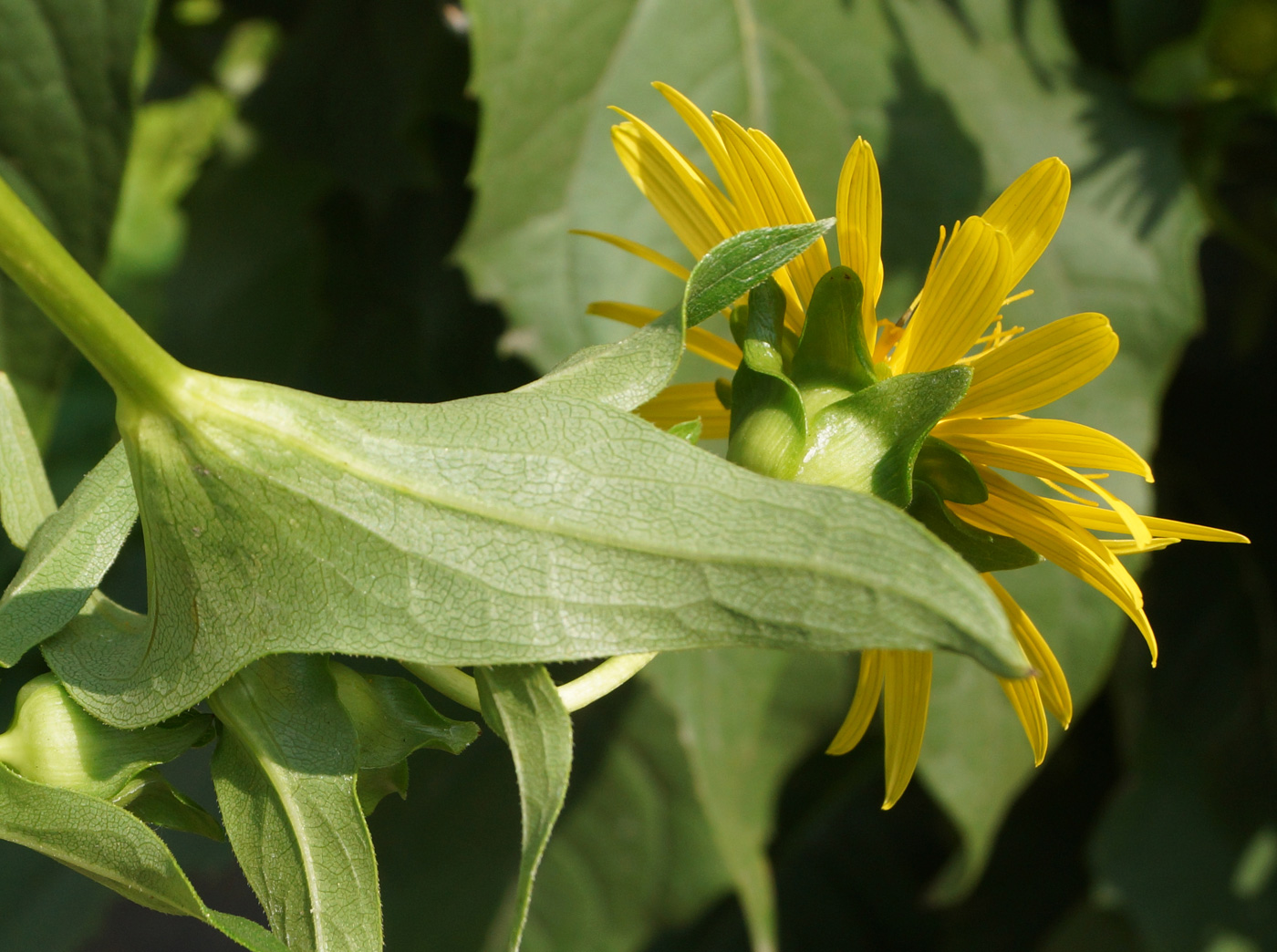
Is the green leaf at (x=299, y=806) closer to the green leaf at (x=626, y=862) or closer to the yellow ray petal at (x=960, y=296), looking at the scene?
the yellow ray petal at (x=960, y=296)

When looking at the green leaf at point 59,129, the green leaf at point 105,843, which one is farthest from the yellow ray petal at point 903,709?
the green leaf at point 59,129

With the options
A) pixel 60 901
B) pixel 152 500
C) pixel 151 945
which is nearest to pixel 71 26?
pixel 152 500

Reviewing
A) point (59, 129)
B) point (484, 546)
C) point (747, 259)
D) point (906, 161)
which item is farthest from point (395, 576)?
point (906, 161)

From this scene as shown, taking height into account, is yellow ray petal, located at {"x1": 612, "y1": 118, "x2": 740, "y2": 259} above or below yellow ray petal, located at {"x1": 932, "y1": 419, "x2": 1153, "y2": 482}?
above

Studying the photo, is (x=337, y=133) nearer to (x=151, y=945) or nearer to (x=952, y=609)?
(x=952, y=609)

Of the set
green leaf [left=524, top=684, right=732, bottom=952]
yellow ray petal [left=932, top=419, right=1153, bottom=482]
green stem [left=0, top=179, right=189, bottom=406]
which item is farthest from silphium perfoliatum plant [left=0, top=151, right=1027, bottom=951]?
green leaf [left=524, top=684, right=732, bottom=952]

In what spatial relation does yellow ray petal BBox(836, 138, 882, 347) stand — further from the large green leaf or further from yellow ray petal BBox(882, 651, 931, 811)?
the large green leaf
